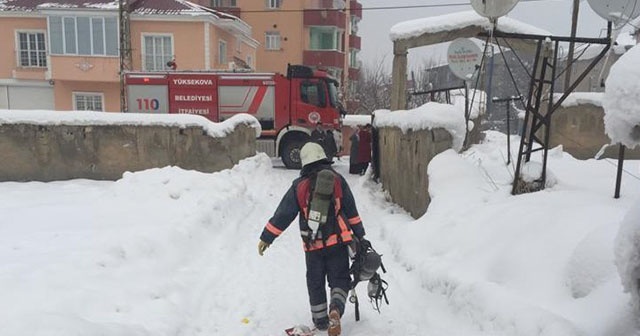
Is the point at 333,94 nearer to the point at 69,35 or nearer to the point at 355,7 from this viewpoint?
the point at 69,35

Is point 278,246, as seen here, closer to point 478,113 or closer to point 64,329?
point 64,329

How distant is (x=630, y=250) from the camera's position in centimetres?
236

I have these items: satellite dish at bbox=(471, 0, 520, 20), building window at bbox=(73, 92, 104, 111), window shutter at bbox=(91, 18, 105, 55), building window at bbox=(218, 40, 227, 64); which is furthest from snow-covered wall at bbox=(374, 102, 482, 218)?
building window at bbox=(73, 92, 104, 111)

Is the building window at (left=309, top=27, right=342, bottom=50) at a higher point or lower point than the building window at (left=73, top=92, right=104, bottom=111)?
higher

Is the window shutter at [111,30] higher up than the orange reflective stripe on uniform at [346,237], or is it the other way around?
the window shutter at [111,30]

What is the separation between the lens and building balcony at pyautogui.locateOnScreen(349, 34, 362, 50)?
47331 mm

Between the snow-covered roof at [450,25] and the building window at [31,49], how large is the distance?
24.3m

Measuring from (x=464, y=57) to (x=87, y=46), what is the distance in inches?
908

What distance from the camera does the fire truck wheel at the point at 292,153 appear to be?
15.5 meters

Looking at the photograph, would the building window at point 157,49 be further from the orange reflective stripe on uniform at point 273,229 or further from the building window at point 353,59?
the orange reflective stripe on uniform at point 273,229

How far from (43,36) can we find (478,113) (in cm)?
2507

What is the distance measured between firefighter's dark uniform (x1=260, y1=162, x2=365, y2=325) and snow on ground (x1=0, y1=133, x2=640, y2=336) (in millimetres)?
413

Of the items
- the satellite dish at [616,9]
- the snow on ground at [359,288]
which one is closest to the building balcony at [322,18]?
the snow on ground at [359,288]

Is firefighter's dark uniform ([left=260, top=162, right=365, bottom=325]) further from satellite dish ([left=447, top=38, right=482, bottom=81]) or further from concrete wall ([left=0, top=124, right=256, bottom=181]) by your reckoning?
concrete wall ([left=0, top=124, right=256, bottom=181])
